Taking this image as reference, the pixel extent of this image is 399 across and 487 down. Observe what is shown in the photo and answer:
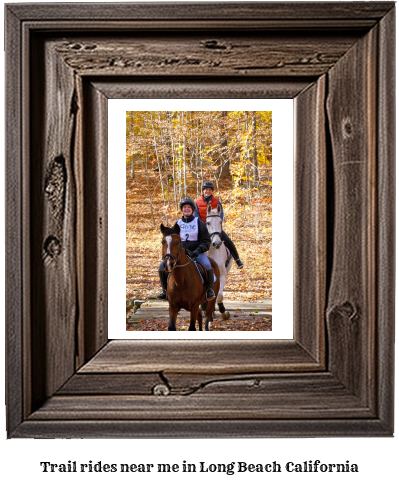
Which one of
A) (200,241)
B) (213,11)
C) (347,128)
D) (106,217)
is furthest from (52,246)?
(347,128)

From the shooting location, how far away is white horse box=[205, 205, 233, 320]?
172 cm

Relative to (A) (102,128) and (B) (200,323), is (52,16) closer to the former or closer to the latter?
(A) (102,128)

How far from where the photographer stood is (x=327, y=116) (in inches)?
65.3

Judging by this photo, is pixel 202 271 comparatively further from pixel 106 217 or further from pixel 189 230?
pixel 106 217

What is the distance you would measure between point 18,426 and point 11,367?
200 mm

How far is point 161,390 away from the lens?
1666 millimetres

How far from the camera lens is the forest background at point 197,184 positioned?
1.71 meters

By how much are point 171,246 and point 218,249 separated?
0.54 feet

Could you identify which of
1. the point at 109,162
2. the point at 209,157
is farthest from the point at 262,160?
the point at 109,162

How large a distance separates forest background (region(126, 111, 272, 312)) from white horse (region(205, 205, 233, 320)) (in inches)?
1.1

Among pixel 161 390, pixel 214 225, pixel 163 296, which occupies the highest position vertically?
pixel 214 225

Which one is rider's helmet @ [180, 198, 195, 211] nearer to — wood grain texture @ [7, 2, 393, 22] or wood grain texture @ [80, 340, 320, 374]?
wood grain texture @ [80, 340, 320, 374]

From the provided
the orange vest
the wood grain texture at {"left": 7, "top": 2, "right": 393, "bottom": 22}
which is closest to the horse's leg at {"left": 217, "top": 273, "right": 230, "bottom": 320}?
the orange vest

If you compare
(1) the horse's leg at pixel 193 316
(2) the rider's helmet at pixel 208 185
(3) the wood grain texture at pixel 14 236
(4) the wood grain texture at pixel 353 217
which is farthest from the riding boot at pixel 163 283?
(4) the wood grain texture at pixel 353 217
